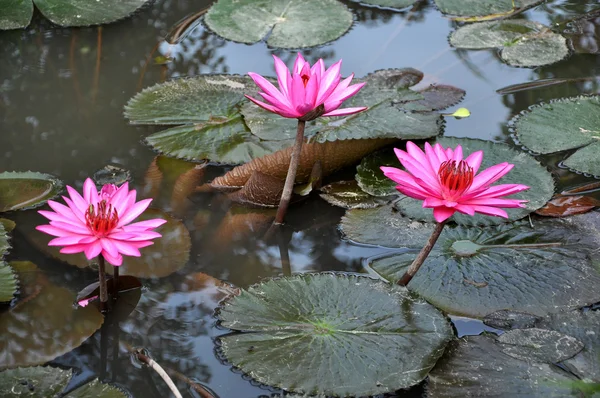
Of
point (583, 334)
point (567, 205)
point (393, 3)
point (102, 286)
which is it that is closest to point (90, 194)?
point (102, 286)

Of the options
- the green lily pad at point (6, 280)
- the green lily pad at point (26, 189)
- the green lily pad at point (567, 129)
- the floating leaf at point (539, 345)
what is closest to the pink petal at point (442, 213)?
the floating leaf at point (539, 345)

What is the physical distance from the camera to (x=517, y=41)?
3.43 meters

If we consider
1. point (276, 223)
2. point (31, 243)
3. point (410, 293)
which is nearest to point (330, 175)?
point (276, 223)

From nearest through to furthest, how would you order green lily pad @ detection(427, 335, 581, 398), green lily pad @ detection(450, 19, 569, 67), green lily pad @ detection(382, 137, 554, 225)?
green lily pad @ detection(427, 335, 581, 398) < green lily pad @ detection(382, 137, 554, 225) < green lily pad @ detection(450, 19, 569, 67)

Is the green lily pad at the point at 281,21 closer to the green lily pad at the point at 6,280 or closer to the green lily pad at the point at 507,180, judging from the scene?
the green lily pad at the point at 507,180

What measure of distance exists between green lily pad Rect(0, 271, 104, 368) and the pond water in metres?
0.04

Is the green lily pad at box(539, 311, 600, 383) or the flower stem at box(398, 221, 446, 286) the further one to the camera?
the flower stem at box(398, 221, 446, 286)

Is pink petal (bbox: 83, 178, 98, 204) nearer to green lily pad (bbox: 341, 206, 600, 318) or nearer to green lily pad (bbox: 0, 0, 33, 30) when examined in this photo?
green lily pad (bbox: 341, 206, 600, 318)

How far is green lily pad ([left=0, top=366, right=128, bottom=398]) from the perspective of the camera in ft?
5.45

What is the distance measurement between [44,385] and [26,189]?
968 millimetres

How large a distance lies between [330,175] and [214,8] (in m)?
1.59

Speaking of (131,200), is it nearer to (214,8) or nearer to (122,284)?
(122,284)

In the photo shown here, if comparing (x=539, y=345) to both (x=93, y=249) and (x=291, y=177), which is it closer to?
(x=291, y=177)

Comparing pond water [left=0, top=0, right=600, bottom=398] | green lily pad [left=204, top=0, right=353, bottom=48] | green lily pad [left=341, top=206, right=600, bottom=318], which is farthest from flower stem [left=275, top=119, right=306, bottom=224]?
green lily pad [left=204, top=0, right=353, bottom=48]
